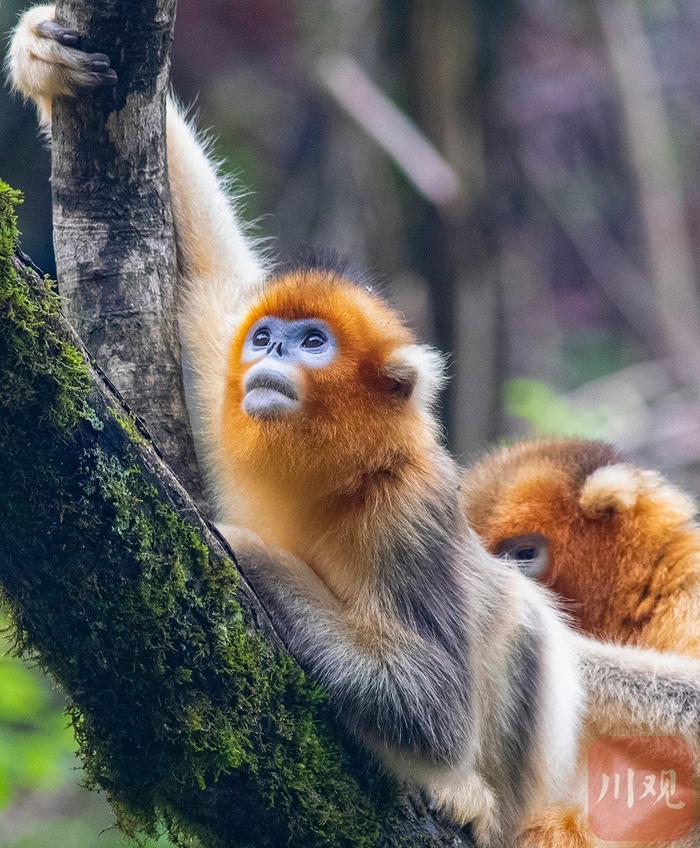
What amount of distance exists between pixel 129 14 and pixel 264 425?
128cm

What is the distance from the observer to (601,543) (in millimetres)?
4930

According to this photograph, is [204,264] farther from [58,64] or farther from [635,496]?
[635,496]

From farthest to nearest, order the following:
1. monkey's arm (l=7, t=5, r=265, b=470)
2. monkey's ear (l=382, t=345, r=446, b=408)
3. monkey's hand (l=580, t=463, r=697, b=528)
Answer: monkey's hand (l=580, t=463, r=697, b=528)
monkey's arm (l=7, t=5, r=265, b=470)
monkey's ear (l=382, t=345, r=446, b=408)

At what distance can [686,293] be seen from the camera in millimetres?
11281

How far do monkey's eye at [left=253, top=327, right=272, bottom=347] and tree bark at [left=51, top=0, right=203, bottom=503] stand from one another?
0.86ft

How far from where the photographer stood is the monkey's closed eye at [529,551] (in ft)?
16.1

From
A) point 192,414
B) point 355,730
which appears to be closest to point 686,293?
point 192,414

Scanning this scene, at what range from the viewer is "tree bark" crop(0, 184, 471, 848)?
2.43 meters

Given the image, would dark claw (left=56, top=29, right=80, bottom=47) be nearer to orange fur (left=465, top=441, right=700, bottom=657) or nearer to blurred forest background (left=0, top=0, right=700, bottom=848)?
orange fur (left=465, top=441, right=700, bottom=657)

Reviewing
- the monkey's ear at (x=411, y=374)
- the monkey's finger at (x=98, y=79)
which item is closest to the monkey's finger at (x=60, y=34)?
the monkey's finger at (x=98, y=79)

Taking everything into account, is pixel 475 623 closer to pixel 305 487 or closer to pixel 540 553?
pixel 305 487

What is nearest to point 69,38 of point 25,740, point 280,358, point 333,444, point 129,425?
point 280,358

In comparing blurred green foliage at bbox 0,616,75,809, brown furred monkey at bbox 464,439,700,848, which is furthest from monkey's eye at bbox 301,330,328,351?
blurred green foliage at bbox 0,616,75,809

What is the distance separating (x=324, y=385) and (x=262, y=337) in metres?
0.28
